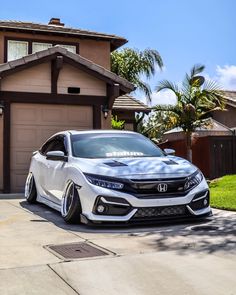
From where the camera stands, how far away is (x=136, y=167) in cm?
689

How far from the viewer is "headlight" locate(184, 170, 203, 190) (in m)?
6.88

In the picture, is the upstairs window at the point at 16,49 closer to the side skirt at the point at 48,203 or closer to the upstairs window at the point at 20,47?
the upstairs window at the point at 20,47

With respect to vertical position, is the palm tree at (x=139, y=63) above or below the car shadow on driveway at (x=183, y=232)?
above

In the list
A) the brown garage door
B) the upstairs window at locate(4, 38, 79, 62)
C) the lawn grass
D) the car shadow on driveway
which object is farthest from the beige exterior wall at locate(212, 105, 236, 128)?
the car shadow on driveway

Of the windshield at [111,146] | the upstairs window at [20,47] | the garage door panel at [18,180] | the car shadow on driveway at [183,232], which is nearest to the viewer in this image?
the car shadow on driveway at [183,232]

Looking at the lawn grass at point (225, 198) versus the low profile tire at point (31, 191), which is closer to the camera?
the lawn grass at point (225, 198)

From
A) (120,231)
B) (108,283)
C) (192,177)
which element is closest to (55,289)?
(108,283)

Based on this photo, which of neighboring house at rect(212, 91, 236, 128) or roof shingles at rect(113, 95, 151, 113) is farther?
neighboring house at rect(212, 91, 236, 128)

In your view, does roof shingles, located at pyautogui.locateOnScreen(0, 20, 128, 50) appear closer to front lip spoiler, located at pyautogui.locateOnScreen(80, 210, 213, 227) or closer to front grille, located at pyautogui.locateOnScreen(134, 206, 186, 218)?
front lip spoiler, located at pyautogui.locateOnScreen(80, 210, 213, 227)

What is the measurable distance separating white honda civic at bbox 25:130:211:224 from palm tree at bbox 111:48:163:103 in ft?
65.5

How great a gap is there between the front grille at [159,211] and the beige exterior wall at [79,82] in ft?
24.3

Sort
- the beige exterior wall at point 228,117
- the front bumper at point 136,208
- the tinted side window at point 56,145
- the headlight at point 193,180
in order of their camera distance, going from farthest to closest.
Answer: the beige exterior wall at point 228,117, the tinted side window at point 56,145, the headlight at point 193,180, the front bumper at point 136,208

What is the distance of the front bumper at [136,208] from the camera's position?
6.50m

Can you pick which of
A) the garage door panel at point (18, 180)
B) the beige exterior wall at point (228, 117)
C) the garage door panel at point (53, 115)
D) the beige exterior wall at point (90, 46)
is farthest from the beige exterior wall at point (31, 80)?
the beige exterior wall at point (228, 117)
